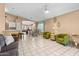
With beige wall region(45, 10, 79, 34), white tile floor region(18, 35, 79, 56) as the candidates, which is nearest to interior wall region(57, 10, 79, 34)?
beige wall region(45, 10, 79, 34)

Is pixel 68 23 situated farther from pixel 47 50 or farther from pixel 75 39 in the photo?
pixel 47 50

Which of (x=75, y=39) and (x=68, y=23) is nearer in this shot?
(x=75, y=39)

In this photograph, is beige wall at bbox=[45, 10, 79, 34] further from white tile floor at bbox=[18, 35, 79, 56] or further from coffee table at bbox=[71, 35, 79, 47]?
white tile floor at bbox=[18, 35, 79, 56]

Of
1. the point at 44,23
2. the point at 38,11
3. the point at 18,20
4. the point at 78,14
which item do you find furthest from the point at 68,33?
the point at 18,20

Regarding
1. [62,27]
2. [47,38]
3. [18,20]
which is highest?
[18,20]

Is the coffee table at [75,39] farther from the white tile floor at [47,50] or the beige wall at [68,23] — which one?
the white tile floor at [47,50]

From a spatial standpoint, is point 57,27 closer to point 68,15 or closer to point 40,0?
point 68,15

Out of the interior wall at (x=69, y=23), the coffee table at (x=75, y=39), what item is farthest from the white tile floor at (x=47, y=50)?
the interior wall at (x=69, y=23)

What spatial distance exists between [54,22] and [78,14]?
211cm

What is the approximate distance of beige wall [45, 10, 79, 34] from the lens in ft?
19.7

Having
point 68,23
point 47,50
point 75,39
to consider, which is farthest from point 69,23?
point 47,50

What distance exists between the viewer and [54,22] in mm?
7656

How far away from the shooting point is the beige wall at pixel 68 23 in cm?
601

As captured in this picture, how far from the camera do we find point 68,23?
22.0 feet
